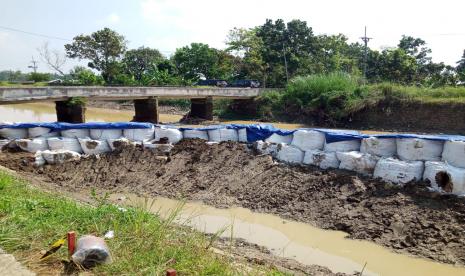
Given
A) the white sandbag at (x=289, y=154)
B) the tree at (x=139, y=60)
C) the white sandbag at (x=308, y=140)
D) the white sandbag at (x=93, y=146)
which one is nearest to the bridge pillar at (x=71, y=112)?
the white sandbag at (x=93, y=146)

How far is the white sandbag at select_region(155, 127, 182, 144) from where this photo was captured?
10461 millimetres

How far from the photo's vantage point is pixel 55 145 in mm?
10445

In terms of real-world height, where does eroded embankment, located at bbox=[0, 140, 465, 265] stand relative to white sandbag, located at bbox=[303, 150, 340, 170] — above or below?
below

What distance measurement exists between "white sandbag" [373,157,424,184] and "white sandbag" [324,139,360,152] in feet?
2.22

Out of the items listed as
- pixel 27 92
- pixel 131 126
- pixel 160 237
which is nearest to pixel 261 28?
pixel 27 92

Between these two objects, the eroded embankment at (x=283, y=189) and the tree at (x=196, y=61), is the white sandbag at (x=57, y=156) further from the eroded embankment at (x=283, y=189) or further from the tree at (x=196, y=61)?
the tree at (x=196, y=61)

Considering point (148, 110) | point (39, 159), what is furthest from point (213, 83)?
point (39, 159)

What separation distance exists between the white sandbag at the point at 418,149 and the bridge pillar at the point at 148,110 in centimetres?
1623

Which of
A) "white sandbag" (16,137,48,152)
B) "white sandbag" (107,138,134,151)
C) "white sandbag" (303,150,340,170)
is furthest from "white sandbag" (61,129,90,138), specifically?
"white sandbag" (303,150,340,170)

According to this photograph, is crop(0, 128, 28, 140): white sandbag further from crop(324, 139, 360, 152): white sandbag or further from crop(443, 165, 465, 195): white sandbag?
crop(443, 165, 465, 195): white sandbag

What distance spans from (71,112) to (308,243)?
15.1 m

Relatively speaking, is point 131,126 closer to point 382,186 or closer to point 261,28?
point 382,186

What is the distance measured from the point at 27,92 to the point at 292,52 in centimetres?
2376

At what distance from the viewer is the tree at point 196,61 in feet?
139
